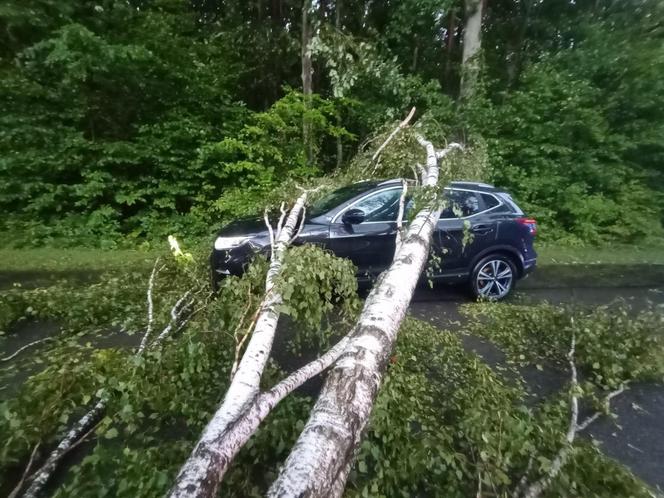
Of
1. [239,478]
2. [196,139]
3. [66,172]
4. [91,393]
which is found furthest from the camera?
[196,139]

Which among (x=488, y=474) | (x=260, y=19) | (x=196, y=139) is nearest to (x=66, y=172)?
(x=196, y=139)

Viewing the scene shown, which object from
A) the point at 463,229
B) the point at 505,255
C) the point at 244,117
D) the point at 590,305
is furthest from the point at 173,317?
the point at 244,117

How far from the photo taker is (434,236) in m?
4.98

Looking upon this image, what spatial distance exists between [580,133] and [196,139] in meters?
9.39

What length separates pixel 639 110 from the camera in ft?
30.5

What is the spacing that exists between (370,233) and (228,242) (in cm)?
172

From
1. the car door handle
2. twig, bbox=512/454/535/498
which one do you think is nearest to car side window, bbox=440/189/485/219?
the car door handle

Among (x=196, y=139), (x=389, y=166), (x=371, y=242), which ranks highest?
(x=196, y=139)

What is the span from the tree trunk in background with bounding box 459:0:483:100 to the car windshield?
6107mm

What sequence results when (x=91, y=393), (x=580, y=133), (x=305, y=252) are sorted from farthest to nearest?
(x=580, y=133), (x=305, y=252), (x=91, y=393)

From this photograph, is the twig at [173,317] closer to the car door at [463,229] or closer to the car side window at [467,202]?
the car door at [463,229]

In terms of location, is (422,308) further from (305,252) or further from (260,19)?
(260,19)

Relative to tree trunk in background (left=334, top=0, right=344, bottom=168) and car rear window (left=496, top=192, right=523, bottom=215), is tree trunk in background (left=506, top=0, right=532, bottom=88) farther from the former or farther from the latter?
car rear window (left=496, top=192, right=523, bottom=215)

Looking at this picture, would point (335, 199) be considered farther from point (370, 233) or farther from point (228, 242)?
point (228, 242)
